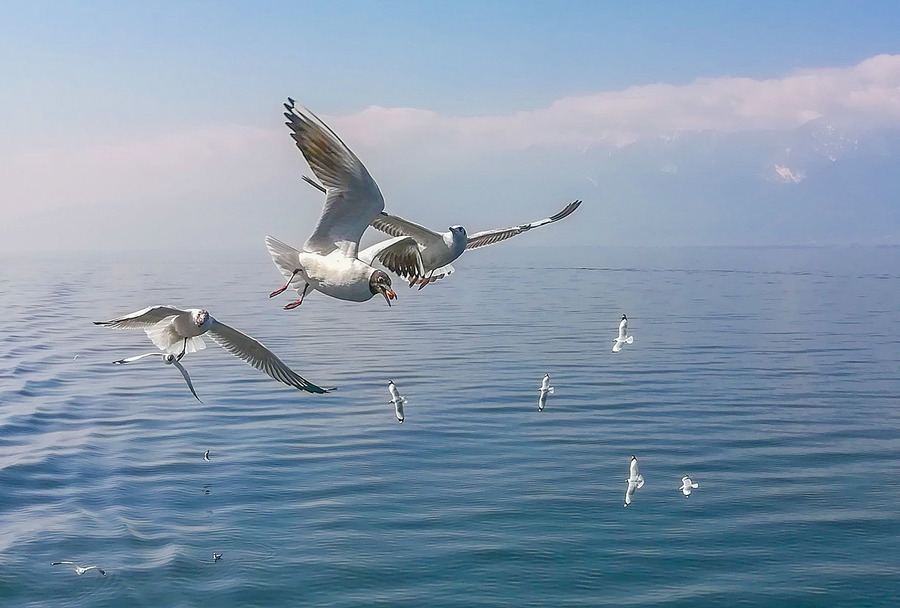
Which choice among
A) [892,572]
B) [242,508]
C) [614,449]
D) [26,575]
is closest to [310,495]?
[242,508]

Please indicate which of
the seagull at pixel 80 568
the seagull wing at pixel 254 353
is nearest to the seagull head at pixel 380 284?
the seagull wing at pixel 254 353

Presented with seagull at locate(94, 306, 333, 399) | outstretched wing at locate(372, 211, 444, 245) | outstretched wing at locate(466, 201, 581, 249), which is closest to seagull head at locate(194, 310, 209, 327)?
seagull at locate(94, 306, 333, 399)

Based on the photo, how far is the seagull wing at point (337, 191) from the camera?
1450 cm

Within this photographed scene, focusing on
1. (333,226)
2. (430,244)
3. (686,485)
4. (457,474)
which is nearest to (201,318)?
(333,226)

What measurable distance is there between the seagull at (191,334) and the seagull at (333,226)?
1.64 meters

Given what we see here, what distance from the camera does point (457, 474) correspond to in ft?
162

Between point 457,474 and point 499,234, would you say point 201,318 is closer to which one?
point 499,234

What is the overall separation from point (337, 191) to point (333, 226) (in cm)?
57

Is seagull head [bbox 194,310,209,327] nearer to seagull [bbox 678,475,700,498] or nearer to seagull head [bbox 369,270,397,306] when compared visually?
seagull head [bbox 369,270,397,306]

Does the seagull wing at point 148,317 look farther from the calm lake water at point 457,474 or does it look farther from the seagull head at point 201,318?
the calm lake water at point 457,474

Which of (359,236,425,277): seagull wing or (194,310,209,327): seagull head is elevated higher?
(359,236,425,277): seagull wing

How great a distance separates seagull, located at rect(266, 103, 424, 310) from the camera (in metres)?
13.8

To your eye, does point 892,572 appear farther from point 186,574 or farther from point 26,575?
point 26,575

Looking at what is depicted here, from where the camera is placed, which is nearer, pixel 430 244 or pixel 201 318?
pixel 201 318
